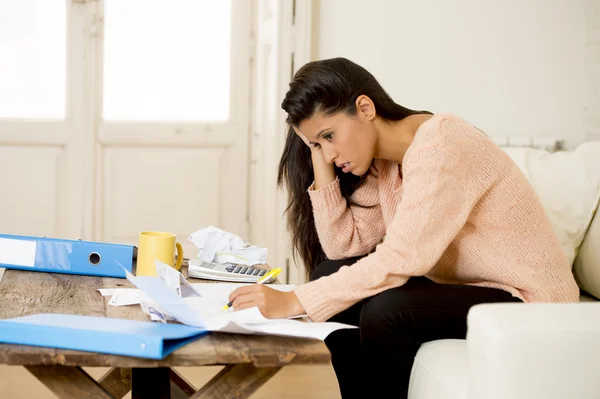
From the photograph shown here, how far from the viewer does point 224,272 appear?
1.82 meters

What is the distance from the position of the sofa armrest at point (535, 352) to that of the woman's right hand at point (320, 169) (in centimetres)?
91

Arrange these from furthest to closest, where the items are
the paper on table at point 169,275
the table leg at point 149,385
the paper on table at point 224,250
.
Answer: the paper on table at point 224,250
the paper on table at point 169,275
the table leg at point 149,385

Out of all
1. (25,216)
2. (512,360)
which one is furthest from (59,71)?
(512,360)

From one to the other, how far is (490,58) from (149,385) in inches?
89.3

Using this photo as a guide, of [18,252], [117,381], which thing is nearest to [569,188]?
[117,381]

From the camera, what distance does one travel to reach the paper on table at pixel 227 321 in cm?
124

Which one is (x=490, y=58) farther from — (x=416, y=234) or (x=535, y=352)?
(x=535, y=352)

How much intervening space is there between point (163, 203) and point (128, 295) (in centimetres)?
210

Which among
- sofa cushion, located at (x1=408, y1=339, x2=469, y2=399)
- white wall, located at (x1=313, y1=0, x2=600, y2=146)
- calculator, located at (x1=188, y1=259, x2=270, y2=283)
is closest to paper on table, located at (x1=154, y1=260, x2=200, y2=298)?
calculator, located at (x1=188, y1=259, x2=270, y2=283)

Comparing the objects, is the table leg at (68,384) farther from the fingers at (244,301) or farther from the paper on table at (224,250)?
the paper on table at (224,250)

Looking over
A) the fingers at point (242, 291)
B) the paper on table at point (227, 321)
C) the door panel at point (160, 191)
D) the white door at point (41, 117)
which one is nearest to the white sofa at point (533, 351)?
the paper on table at point (227, 321)

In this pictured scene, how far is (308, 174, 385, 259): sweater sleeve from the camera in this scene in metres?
2.12

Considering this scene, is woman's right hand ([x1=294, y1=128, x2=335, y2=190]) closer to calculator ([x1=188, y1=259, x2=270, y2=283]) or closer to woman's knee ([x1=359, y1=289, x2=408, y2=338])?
calculator ([x1=188, y1=259, x2=270, y2=283])

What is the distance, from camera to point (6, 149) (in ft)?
11.5
